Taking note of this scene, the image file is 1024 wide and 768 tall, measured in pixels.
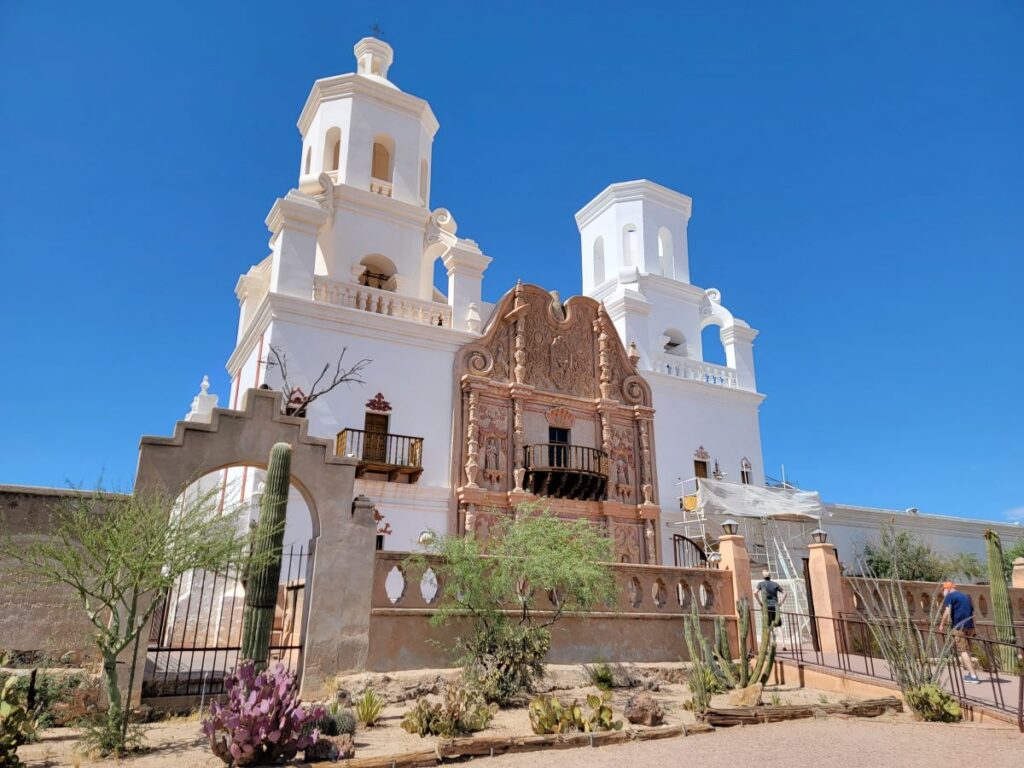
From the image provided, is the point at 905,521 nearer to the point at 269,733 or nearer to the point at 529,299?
the point at 529,299

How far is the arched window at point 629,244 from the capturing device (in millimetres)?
28281

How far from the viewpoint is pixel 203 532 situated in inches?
328

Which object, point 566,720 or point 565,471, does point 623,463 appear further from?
point 566,720

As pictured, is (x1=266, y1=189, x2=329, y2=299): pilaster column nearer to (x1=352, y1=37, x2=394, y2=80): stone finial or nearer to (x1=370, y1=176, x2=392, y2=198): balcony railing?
(x1=370, y1=176, x2=392, y2=198): balcony railing

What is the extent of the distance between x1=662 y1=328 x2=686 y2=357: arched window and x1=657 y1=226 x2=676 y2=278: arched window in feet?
8.07

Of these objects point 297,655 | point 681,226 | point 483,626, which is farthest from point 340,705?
point 681,226

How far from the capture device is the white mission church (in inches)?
742

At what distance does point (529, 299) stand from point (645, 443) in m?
5.97

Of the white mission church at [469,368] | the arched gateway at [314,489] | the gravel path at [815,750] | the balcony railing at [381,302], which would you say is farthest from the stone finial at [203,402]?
the gravel path at [815,750]

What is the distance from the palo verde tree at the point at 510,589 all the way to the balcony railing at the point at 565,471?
8323 mm

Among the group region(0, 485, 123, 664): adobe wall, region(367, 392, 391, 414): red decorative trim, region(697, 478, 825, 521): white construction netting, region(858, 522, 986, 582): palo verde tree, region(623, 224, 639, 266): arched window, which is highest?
region(623, 224, 639, 266): arched window

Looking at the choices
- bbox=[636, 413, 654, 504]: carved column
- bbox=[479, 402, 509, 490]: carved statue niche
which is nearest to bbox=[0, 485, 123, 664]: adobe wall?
bbox=[479, 402, 509, 490]: carved statue niche

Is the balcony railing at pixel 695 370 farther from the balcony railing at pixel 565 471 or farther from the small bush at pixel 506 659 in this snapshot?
the small bush at pixel 506 659

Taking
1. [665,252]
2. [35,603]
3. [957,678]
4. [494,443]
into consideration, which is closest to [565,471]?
[494,443]
